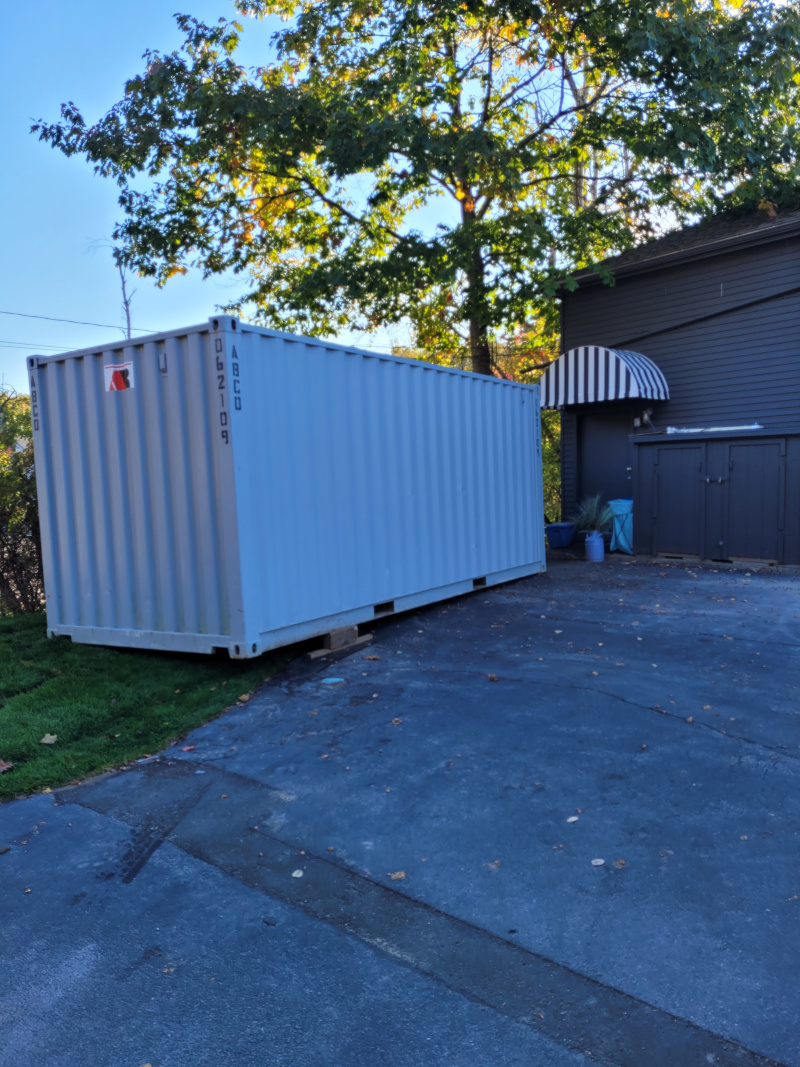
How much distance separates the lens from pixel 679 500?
519 inches

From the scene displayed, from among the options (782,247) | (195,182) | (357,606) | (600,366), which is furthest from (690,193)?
(357,606)

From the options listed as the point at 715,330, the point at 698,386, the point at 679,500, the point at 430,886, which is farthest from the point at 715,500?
the point at 430,886

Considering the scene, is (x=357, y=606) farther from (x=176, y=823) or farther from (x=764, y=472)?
(x=764, y=472)

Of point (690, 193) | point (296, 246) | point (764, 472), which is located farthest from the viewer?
point (296, 246)

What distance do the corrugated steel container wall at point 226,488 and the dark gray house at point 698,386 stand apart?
6639mm

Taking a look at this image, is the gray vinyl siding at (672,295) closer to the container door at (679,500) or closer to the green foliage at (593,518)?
the container door at (679,500)

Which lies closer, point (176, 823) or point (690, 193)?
point (176, 823)

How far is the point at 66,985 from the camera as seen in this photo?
267 cm

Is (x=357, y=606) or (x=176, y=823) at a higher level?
(x=357, y=606)

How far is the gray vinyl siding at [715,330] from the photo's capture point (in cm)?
1308

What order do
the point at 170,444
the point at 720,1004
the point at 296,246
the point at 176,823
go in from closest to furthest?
the point at 720,1004 < the point at 176,823 < the point at 170,444 < the point at 296,246

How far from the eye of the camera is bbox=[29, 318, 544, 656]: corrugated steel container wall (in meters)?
6.09

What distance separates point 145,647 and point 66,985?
4.16 meters

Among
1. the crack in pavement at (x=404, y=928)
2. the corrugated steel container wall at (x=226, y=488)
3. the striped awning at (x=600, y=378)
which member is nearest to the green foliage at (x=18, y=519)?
the corrugated steel container wall at (x=226, y=488)
